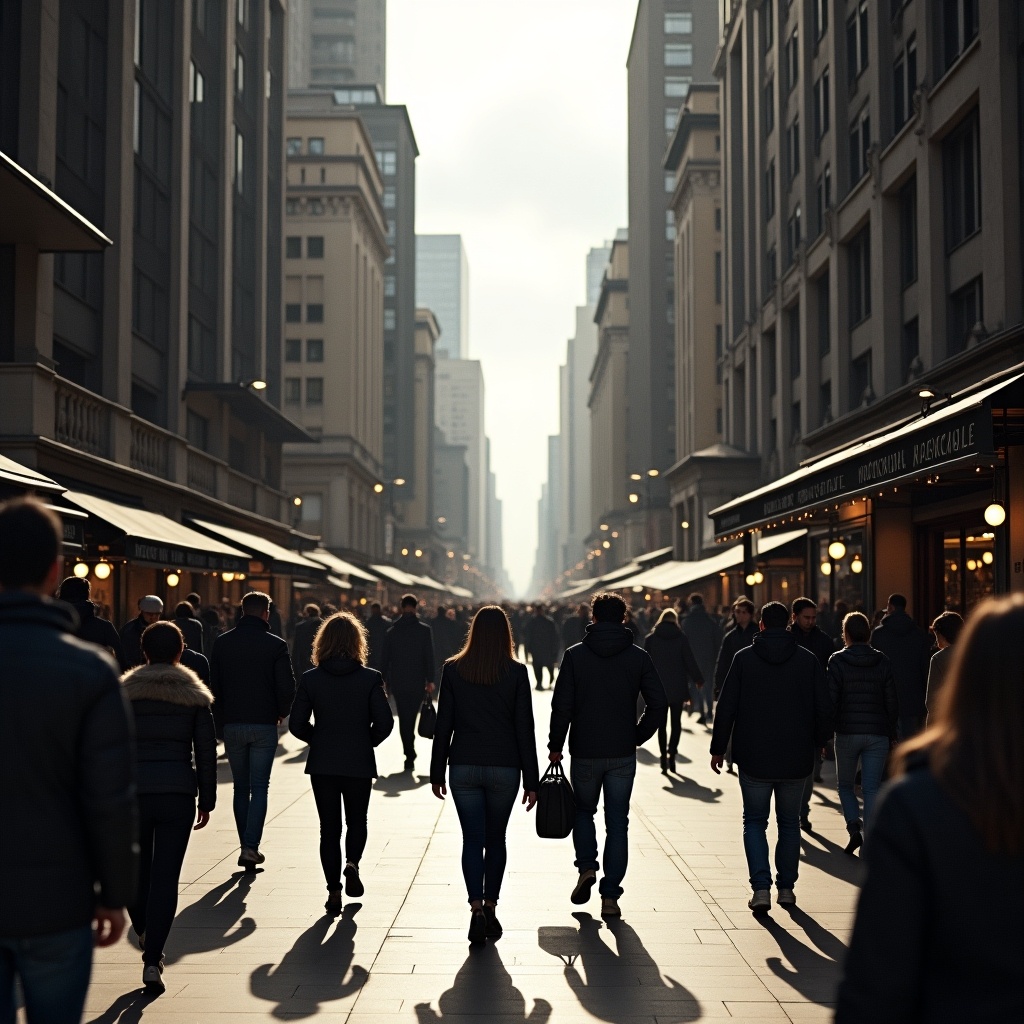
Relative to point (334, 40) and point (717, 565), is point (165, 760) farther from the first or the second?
point (334, 40)

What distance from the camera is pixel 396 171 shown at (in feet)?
411

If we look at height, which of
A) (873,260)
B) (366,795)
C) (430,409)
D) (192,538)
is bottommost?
(366,795)

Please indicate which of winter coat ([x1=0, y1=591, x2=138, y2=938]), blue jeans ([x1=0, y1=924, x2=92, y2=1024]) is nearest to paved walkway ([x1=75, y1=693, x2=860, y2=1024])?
blue jeans ([x1=0, y1=924, x2=92, y2=1024])

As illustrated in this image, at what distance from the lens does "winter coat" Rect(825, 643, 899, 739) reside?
34.9ft

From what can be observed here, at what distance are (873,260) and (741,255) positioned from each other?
83.6ft

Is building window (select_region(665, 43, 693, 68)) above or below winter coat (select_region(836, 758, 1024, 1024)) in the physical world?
above

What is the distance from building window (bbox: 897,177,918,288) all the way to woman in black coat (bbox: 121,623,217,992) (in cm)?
2532

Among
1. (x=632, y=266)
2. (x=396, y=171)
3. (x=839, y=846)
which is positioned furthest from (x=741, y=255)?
(x=396, y=171)

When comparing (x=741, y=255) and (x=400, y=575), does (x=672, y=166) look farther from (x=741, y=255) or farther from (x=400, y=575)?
(x=400, y=575)

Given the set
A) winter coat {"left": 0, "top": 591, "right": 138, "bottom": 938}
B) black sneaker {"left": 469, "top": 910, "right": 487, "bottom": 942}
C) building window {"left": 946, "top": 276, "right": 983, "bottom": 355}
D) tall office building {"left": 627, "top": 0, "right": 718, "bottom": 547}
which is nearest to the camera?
winter coat {"left": 0, "top": 591, "right": 138, "bottom": 938}

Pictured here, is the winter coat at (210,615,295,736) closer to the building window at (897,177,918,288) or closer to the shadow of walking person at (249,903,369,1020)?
the shadow of walking person at (249,903,369,1020)

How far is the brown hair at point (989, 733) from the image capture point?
255cm

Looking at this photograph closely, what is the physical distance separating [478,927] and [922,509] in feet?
60.3

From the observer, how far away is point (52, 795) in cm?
371
